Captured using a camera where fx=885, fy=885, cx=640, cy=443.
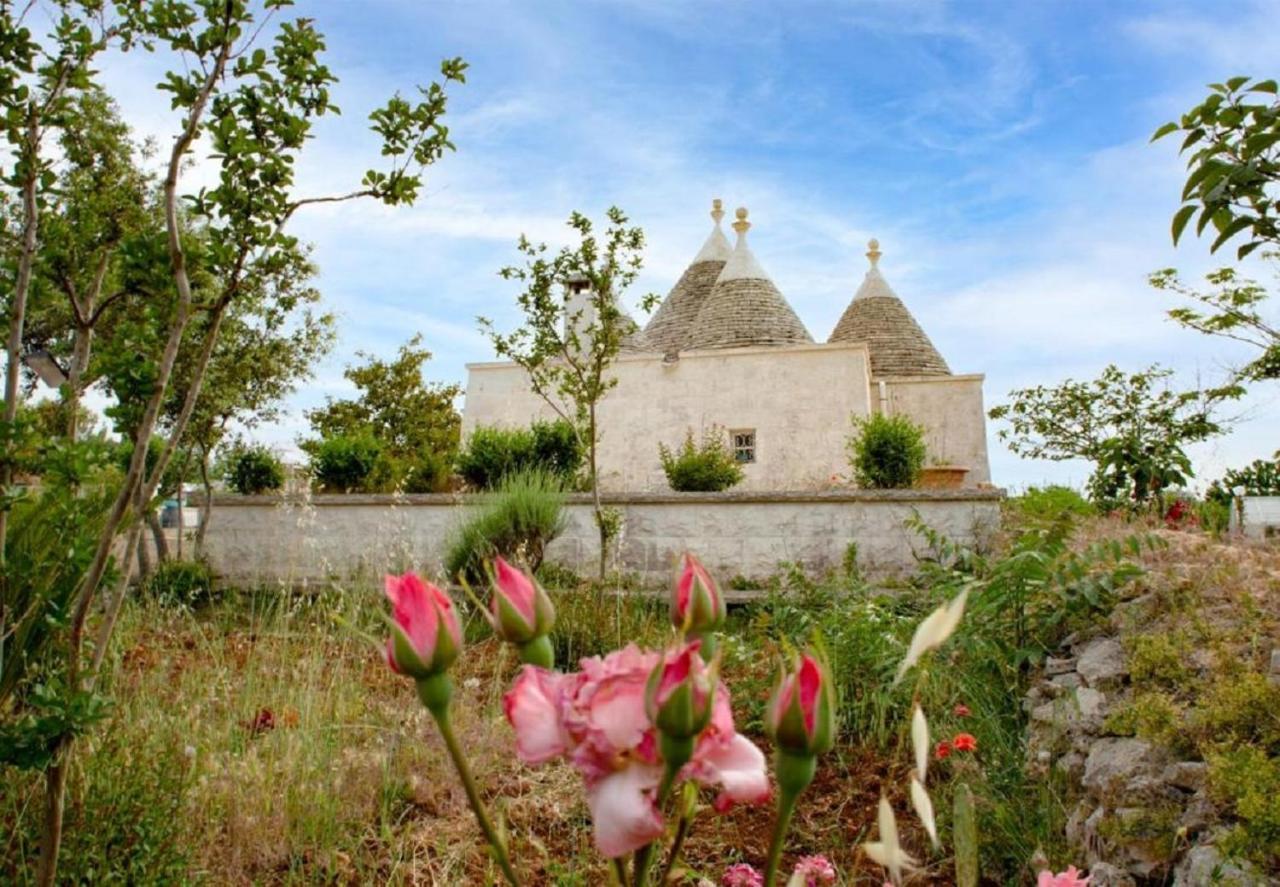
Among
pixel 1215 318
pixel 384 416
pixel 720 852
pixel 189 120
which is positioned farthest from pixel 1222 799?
pixel 384 416

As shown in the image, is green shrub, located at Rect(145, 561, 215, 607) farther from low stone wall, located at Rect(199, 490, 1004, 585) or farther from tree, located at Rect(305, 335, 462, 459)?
tree, located at Rect(305, 335, 462, 459)

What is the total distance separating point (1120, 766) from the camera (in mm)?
2467

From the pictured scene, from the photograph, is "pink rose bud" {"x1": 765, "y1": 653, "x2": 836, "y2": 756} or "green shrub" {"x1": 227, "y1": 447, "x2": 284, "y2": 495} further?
"green shrub" {"x1": 227, "y1": 447, "x2": 284, "y2": 495}

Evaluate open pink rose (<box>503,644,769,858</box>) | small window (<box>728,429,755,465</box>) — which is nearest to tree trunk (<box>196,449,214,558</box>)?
small window (<box>728,429,755,465</box>)

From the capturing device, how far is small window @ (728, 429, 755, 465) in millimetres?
16609

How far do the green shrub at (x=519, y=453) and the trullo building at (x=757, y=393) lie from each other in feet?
11.8

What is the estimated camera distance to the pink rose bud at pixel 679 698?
24.1 inches

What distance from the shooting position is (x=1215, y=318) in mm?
11125

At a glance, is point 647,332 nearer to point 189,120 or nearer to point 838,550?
point 838,550

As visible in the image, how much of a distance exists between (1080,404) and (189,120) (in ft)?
61.5

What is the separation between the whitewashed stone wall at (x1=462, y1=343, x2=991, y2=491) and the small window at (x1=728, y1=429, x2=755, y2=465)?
0.13 metres

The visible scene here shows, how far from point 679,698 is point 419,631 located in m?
0.25

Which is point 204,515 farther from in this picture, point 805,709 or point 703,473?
point 805,709

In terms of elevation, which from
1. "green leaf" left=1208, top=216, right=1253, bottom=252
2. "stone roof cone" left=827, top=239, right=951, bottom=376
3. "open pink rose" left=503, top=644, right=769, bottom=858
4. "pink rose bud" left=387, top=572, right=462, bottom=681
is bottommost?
"open pink rose" left=503, top=644, right=769, bottom=858
